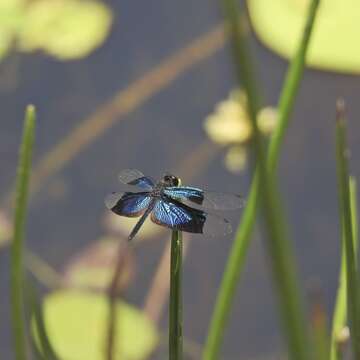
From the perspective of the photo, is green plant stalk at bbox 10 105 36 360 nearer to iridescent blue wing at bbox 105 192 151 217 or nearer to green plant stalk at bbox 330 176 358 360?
iridescent blue wing at bbox 105 192 151 217

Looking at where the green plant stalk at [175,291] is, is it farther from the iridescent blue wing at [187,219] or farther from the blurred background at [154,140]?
the blurred background at [154,140]

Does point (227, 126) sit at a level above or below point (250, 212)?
above

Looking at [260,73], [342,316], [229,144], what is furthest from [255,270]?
[342,316]

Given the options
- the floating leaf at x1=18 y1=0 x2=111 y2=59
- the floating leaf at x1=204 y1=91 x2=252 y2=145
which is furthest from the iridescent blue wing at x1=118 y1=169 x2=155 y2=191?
the floating leaf at x1=18 y1=0 x2=111 y2=59

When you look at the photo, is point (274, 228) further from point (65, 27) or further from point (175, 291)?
point (65, 27)

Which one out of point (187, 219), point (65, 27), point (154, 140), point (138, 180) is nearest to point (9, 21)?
point (65, 27)

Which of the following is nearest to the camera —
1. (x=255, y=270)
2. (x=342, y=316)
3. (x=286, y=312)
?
(x=286, y=312)

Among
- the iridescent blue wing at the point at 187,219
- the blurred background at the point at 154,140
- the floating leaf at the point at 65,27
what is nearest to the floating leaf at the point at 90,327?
→ the blurred background at the point at 154,140

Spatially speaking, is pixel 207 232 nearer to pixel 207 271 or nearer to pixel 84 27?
pixel 207 271
